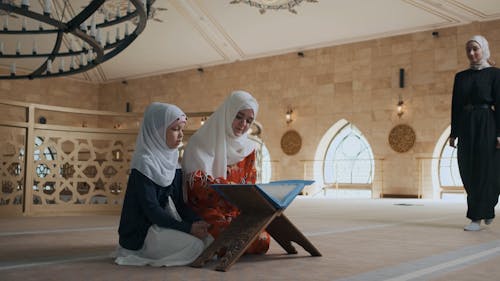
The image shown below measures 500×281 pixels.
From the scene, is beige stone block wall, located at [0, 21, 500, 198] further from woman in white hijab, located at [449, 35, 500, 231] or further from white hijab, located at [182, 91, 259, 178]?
white hijab, located at [182, 91, 259, 178]

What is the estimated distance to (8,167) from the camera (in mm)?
5629

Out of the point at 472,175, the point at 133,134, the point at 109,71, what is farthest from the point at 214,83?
the point at 472,175

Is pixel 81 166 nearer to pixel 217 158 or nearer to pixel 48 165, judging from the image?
pixel 48 165

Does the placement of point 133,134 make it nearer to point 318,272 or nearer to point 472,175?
point 472,175

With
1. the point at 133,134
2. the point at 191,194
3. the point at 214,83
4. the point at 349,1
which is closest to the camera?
the point at 191,194

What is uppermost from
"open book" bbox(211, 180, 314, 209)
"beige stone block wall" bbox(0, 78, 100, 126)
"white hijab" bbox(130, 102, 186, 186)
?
"beige stone block wall" bbox(0, 78, 100, 126)

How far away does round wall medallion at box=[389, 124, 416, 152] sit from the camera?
38.3ft

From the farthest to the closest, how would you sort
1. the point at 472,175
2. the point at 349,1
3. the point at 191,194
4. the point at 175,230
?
the point at 349,1 < the point at 472,175 < the point at 191,194 < the point at 175,230

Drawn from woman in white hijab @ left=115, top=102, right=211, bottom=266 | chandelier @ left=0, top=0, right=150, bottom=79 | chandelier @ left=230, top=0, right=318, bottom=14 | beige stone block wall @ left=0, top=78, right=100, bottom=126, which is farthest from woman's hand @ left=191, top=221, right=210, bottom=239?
beige stone block wall @ left=0, top=78, right=100, bottom=126

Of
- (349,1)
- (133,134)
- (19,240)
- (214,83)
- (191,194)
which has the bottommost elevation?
(19,240)

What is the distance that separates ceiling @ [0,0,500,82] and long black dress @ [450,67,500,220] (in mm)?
6636

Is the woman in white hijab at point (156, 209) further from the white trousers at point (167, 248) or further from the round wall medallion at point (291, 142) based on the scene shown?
the round wall medallion at point (291, 142)

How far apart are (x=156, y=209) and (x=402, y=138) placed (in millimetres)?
10037

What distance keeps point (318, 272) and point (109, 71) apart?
15509mm
